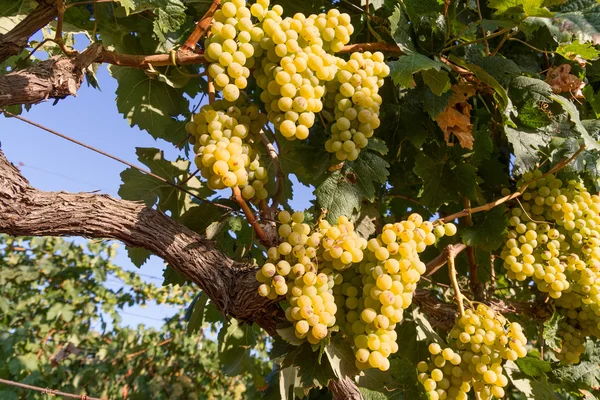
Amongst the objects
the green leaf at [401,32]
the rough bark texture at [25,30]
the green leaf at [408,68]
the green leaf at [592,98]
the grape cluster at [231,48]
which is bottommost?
the green leaf at [592,98]

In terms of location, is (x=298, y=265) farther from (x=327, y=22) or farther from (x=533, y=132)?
(x=533, y=132)

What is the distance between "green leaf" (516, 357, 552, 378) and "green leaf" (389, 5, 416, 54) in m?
1.14

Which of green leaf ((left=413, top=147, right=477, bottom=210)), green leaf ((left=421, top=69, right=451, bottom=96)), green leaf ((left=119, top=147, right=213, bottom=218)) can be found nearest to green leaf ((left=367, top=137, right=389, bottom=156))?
green leaf ((left=421, top=69, right=451, bottom=96))

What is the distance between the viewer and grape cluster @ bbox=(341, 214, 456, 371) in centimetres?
111

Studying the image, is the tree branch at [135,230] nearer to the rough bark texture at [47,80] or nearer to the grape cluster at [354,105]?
the rough bark texture at [47,80]

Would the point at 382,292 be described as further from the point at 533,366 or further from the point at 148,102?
the point at 148,102

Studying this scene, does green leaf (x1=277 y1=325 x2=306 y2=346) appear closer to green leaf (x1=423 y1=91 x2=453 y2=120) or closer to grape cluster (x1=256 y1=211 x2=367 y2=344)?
grape cluster (x1=256 y1=211 x2=367 y2=344)

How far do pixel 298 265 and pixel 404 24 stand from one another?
30.9 inches

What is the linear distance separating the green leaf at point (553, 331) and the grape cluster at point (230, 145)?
1.19 m

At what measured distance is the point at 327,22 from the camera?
1.21m

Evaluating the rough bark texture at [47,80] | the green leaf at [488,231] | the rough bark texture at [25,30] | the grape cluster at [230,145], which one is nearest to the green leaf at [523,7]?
the green leaf at [488,231]

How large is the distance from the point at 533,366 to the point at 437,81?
1.05 metres

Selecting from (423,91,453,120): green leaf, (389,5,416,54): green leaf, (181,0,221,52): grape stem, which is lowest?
(423,91,453,120): green leaf

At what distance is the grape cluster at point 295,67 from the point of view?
112 centimetres
